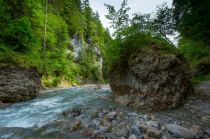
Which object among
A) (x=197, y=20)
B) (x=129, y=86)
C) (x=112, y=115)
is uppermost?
(x=197, y=20)

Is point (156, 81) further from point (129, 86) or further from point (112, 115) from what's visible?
point (112, 115)

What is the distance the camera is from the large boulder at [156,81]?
9.88 metres

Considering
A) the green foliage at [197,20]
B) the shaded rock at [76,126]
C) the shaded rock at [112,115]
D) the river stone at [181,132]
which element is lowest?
the river stone at [181,132]

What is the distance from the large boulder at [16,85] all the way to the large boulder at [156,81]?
6.19 metres

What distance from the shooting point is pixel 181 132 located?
21.4 feet

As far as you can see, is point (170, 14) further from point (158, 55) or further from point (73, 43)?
point (73, 43)

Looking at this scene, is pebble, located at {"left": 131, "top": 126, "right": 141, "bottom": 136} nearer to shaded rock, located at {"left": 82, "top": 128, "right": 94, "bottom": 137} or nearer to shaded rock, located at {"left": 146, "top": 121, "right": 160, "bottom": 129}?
shaded rock, located at {"left": 146, "top": 121, "right": 160, "bottom": 129}

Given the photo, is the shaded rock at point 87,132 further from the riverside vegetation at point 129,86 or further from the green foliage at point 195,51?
the green foliage at point 195,51

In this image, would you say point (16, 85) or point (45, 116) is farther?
point (16, 85)

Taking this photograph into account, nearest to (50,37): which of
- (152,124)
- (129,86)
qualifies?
(129,86)

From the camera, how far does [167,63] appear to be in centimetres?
1011

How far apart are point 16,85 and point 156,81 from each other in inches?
317

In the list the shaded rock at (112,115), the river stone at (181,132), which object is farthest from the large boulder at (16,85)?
the river stone at (181,132)

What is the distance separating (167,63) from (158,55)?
0.54 m
